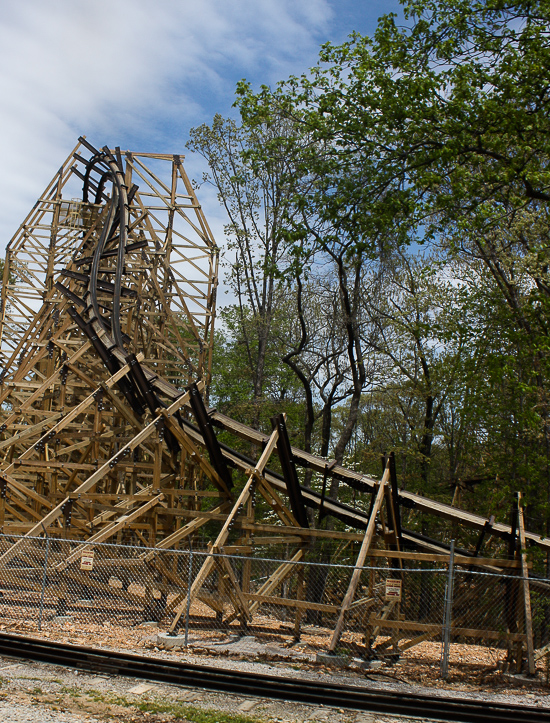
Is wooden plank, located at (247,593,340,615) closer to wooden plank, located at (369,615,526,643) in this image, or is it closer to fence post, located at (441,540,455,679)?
wooden plank, located at (369,615,526,643)

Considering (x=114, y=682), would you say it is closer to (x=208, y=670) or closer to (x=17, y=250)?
(x=208, y=670)

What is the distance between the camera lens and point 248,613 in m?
11.8

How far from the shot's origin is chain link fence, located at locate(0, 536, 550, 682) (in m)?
10.0

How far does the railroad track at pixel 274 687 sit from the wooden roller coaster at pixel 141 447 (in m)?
1.67

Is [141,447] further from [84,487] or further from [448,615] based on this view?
[448,615]

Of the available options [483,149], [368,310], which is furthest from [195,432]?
[368,310]

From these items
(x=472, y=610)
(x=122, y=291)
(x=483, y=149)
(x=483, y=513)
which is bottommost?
(x=472, y=610)

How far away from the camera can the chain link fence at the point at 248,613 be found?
394 inches

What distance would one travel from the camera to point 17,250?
24812 millimetres

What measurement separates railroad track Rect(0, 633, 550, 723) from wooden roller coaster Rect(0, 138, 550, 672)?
1669 millimetres

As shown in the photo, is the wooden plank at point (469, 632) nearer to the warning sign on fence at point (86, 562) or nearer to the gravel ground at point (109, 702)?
the gravel ground at point (109, 702)

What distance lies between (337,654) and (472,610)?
3597 millimetres

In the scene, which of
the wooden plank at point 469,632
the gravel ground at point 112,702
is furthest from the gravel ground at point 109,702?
the wooden plank at point 469,632

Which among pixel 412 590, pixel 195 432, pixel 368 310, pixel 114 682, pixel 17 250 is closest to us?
pixel 114 682
